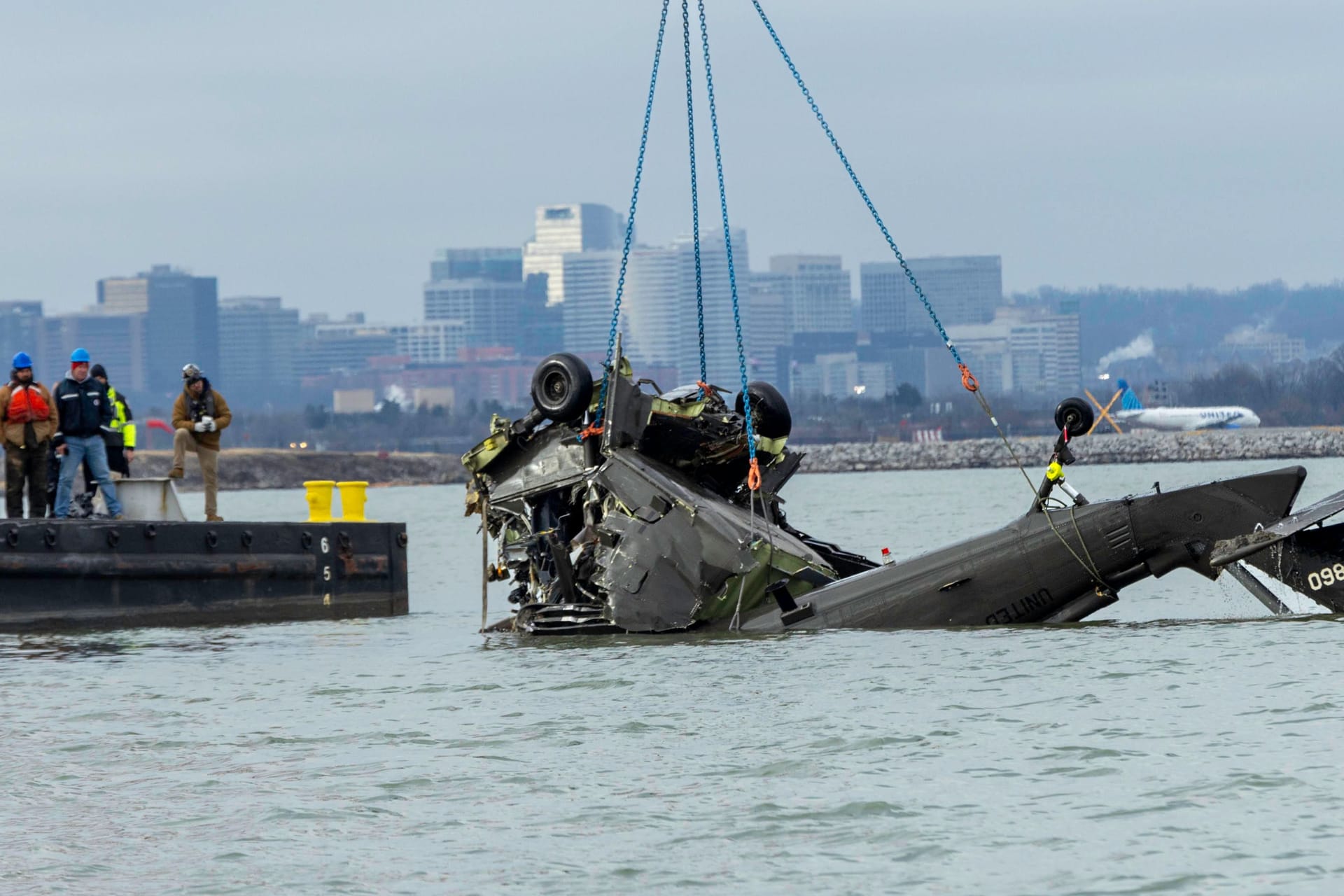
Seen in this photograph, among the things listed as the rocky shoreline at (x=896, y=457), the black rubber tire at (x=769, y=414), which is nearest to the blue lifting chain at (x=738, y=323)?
the black rubber tire at (x=769, y=414)

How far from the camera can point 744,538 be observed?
66.0 ft

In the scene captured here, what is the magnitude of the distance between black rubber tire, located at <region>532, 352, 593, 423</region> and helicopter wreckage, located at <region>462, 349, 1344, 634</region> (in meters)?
0.02

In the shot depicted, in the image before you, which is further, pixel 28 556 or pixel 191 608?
pixel 191 608

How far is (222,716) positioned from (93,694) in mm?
1831

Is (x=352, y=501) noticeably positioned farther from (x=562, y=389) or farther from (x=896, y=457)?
(x=896, y=457)

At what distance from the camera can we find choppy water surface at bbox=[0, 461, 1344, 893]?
10555mm

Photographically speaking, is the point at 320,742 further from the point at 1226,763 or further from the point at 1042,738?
the point at 1226,763

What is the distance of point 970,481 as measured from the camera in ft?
395

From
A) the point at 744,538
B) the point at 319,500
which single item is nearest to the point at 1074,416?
the point at 744,538

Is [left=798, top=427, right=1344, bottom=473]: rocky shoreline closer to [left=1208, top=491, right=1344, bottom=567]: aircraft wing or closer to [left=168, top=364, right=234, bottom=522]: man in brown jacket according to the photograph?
[left=168, top=364, right=234, bottom=522]: man in brown jacket

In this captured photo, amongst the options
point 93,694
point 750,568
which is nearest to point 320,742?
point 93,694

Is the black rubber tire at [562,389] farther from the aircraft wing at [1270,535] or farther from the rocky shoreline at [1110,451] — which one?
the rocky shoreline at [1110,451]

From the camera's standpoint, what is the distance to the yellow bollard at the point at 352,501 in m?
26.2

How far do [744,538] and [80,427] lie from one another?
7.78 meters
